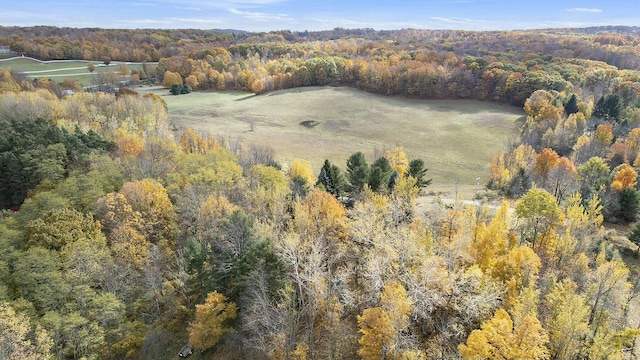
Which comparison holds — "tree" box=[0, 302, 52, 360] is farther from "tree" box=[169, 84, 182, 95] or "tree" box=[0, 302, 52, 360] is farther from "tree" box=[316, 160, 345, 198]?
"tree" box=[169, 84, 182, 95]

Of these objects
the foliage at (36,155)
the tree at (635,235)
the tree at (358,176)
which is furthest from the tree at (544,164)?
the foliage at (36,155)

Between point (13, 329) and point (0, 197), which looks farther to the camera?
point (0, 197)

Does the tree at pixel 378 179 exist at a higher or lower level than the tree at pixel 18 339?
higher

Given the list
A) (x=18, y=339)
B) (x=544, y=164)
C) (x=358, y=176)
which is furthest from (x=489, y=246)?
(x=544, y=164)

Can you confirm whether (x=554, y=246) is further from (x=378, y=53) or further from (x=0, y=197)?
(x=378, y=53)

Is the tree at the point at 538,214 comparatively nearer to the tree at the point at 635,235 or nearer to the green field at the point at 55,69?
the tree at the point at 635,235

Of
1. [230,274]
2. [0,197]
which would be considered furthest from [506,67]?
[0,197]
